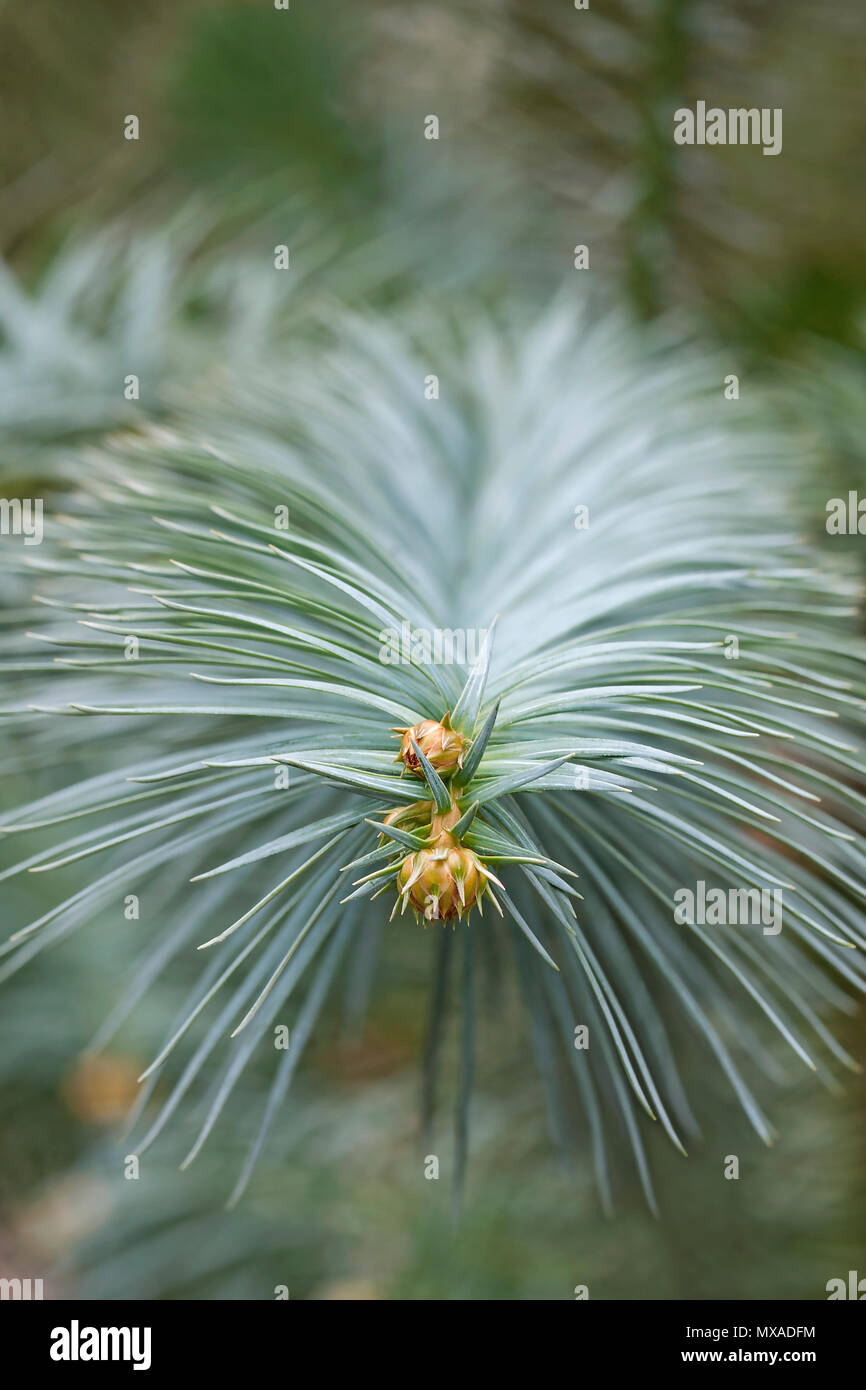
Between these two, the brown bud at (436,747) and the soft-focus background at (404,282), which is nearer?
the brown bud at (436,747)

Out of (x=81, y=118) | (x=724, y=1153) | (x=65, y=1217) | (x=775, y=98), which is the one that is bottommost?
(x=65, y=1217)

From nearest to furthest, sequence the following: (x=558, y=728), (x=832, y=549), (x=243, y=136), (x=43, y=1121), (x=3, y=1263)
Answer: (x=558, y=728) < (x=832, y=549) < (x=243, y=136) < (x=43, y=1121) < (x=3, y=1263)

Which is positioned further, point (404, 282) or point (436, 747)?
point (404, 282)

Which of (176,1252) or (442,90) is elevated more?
(442,90)

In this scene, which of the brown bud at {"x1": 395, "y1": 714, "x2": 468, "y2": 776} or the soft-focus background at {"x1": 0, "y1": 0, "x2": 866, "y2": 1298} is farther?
the soft-focus background at {"x1": 0, "y1": 0, "x2": 866, "y2": 1298}

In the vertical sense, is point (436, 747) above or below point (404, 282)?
below

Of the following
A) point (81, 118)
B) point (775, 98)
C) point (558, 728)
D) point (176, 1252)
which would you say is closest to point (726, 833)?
point (558, 728)
